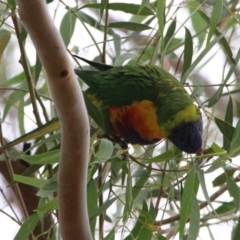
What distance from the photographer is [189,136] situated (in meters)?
1.13

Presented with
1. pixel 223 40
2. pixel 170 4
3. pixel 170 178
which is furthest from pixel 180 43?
pixel 170 178

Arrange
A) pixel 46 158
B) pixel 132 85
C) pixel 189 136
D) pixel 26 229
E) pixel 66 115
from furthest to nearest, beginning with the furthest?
pixel 132 85, pixel 189 136, pixel 26 229, pixel 46 158, pixel 66 115

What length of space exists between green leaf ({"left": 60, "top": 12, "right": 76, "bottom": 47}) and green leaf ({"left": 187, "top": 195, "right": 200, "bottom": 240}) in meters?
0.49

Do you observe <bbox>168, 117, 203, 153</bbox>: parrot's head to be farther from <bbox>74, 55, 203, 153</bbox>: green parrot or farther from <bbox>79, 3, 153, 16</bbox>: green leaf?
<bbox>79, 3, 153, 16</bbox>: green leaf

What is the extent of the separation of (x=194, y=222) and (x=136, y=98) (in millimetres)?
432

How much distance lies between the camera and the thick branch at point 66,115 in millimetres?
588

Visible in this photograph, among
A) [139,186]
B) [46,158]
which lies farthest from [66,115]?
[139,186]

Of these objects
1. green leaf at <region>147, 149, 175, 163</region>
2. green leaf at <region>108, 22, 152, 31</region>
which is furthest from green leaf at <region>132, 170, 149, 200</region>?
green leaf at <region>108, 22, 152, 31</region>

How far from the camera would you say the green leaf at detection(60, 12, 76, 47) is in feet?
3.98

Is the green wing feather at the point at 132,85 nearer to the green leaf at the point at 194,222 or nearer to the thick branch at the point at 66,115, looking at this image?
the green leaf at the point at 194,222

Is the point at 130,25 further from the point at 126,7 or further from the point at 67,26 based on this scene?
the point at 67,26

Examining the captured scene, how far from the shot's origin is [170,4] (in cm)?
125

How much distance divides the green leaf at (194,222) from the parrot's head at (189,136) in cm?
18

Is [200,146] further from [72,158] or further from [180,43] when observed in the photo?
[72,158]
